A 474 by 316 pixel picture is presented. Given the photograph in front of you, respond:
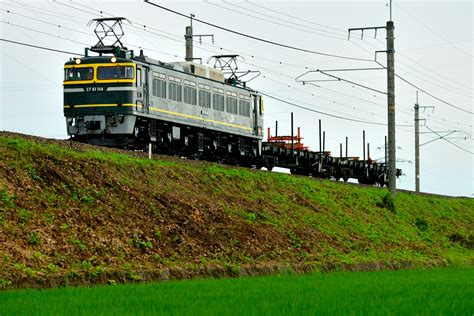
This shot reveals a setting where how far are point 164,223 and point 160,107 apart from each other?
14493mm

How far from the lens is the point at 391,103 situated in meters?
42.9

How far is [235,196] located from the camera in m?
32.8

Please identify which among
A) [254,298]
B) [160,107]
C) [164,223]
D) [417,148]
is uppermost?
[160,107]

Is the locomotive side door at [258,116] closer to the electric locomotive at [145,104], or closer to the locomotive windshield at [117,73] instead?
the electric locomotive at [145,104]

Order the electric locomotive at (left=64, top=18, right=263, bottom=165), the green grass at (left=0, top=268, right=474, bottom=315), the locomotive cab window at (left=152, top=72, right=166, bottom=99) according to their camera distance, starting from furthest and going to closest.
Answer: the locomotive cab window at (left=152, top=72, right=166, bottom=99)
the electric locomotive at (left=64, top=18, right=263, bottom=165)
the green grass at (left=0, top=268, right=474, bottom=315)

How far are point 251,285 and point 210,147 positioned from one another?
23550 mm

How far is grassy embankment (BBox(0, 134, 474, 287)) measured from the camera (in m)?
21.6

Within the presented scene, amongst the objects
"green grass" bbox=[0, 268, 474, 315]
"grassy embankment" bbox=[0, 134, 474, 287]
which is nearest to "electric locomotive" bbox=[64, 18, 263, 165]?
"grassy embankment" bbox=[0, 134, 474, 287]

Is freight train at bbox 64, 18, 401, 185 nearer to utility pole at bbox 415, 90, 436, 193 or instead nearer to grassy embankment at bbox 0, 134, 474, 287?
grassy embankment at bbox 0, 134, 474, 287

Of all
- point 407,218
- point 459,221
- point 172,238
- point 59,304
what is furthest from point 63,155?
point 459,221

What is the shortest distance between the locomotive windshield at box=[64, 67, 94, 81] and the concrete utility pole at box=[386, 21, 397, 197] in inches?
472

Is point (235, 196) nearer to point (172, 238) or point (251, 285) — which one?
point (172, 238)

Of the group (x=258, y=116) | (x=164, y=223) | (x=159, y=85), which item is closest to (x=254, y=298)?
(x=164, y=223)

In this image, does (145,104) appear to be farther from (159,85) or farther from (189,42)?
(189,42)
